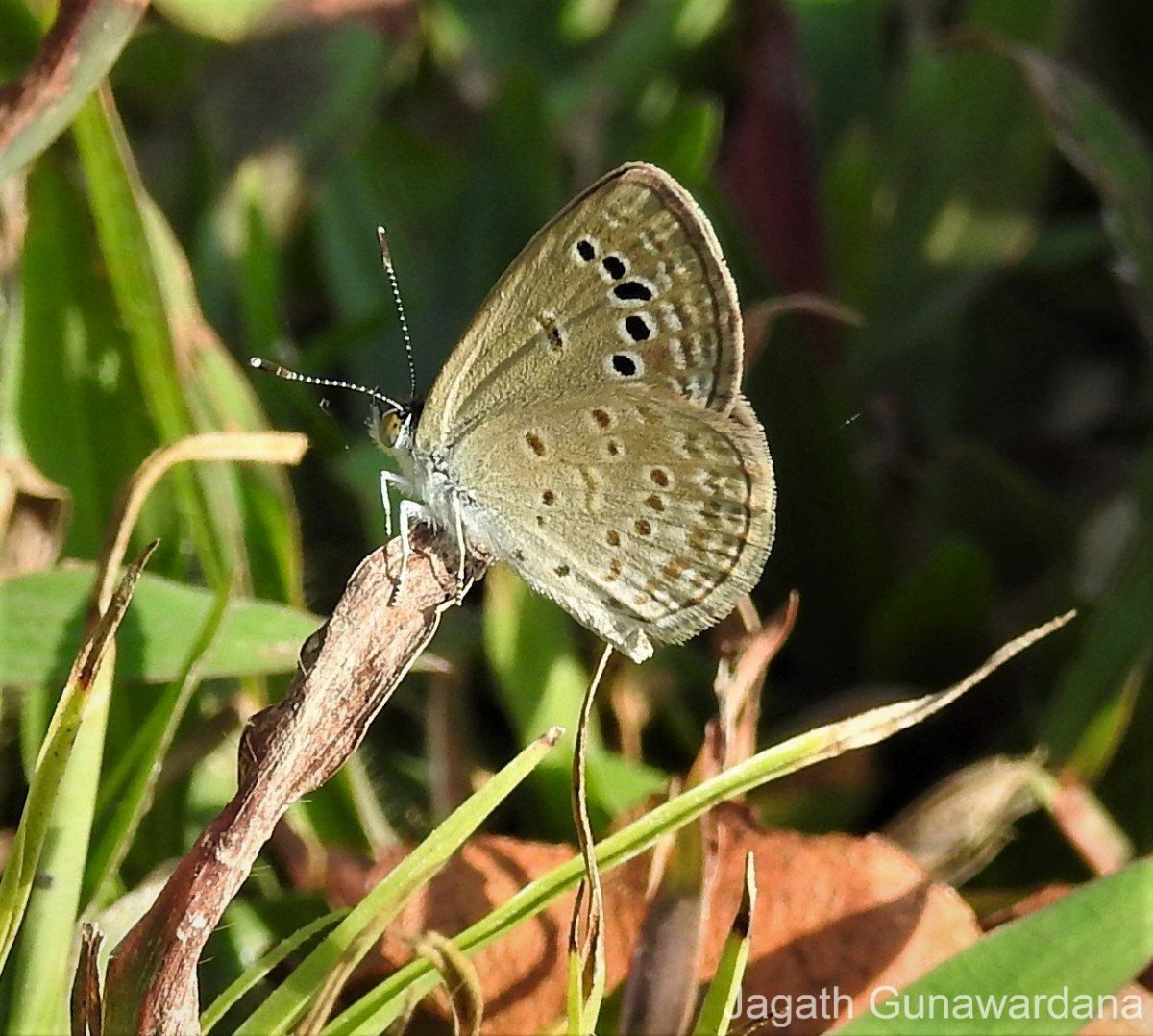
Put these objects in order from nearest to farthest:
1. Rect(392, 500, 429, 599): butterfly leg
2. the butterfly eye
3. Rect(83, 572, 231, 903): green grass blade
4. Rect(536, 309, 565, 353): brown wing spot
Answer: Rect(392, 500, 429, 599): butterfly leg
Rect(83, 572, 231, 903): green grass blade
Rect(536, 309, 565, 353): brown wing spot
the butterfly eye

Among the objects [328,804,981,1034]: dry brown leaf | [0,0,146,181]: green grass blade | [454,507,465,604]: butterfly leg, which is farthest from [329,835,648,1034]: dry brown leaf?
[0,0,146,181]: green grass blade

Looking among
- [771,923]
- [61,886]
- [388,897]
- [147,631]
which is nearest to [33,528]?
[147,631]

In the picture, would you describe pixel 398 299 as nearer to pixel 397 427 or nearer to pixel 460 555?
pixel 397 427

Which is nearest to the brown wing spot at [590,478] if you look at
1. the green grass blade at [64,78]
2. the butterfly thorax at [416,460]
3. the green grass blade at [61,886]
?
the butterfly thorax at [416,460]

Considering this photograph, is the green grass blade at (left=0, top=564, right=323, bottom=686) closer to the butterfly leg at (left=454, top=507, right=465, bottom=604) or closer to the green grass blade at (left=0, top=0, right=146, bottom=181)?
the butterfly leg at (left=454, top=507, right=465, bottom=604)

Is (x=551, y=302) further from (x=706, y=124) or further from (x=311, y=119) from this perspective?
(x=311, y=119)

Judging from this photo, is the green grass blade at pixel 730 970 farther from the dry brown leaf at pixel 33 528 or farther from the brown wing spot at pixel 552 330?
the dry brown leaf at pixel 33 528
